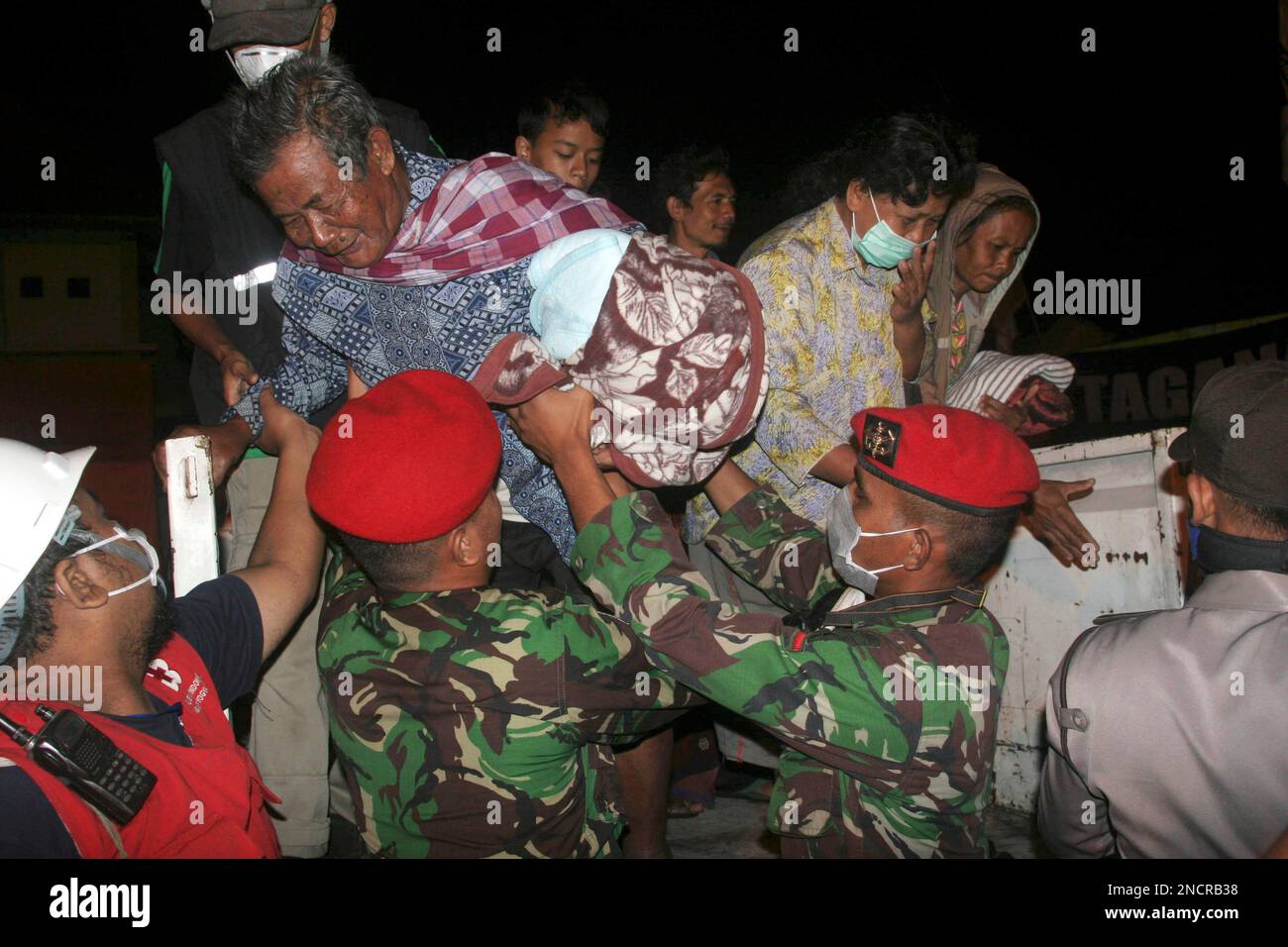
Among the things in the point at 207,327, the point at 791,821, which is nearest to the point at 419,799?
the point at 791,821

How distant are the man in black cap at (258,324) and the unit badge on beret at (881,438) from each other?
4.36 feet

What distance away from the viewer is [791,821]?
1.89m

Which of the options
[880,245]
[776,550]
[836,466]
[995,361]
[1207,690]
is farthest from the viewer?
[995,361]

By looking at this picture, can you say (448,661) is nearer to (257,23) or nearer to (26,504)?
(26,504)

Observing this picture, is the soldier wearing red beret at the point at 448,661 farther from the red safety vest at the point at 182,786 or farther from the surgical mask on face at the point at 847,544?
the surgical mask on face at the point at 847,544

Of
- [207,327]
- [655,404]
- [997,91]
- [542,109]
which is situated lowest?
[655,404]

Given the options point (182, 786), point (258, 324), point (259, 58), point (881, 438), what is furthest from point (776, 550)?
point (259, 58)

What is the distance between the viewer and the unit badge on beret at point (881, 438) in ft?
6.40

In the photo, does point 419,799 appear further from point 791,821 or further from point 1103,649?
point 1103,649

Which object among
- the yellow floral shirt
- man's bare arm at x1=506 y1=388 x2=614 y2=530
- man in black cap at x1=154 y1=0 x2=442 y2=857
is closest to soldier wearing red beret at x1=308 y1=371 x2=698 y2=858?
man's bare arm at x1=506 y1=388 x2=614 y2=530

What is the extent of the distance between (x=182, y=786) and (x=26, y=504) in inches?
21.2

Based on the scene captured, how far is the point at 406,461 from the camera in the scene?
171 centimetres

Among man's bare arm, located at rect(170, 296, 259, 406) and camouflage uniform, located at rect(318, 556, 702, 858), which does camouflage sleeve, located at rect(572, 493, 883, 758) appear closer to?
camouflage uniform, located at rect(318, 556, 702, 858)
